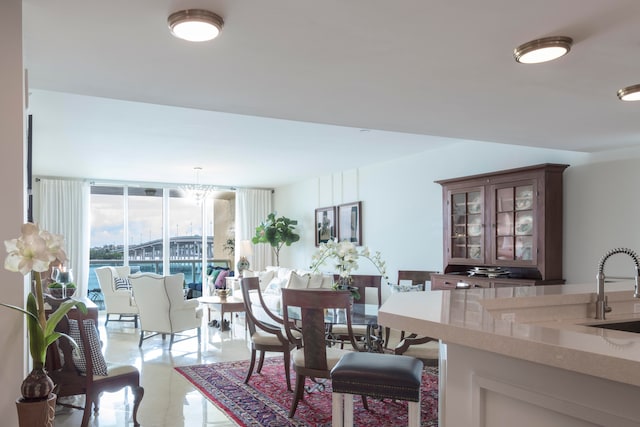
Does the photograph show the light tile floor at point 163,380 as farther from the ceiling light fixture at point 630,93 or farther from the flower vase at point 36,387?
the ceiling light fixture at point 630,93

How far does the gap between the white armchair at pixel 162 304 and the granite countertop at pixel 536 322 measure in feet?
13.6

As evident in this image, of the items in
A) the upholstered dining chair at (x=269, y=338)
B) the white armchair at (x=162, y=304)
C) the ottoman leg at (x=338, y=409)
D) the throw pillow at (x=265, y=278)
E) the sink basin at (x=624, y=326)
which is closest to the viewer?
the ottoman leg at (x=338, y=409)

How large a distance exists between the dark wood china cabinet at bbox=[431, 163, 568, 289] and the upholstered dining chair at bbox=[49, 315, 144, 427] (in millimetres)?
3300

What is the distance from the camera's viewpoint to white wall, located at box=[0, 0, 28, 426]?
174 centimetres

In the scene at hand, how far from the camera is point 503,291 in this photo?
256 cm

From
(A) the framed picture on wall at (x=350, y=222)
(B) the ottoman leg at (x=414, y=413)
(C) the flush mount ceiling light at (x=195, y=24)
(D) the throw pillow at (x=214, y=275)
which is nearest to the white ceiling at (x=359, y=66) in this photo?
(C) the flush mount ceiling light at (x=195, y=24)

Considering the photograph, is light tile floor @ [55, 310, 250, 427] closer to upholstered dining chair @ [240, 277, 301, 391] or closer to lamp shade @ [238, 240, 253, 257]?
upholstered dining chair @ [240, 277, 301, 391]

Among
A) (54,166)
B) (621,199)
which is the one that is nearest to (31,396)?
(621,199)

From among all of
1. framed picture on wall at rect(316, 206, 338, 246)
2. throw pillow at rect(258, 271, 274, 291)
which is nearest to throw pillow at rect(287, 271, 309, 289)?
throw pillow at rect(258, 271, 274, 291)

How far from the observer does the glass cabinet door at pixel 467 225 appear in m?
5.17

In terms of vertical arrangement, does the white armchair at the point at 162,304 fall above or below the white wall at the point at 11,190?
below

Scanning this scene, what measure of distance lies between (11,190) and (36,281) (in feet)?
1.20

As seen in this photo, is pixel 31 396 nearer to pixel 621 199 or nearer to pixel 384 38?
pixel 384 38

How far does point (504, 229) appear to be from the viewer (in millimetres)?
4871
